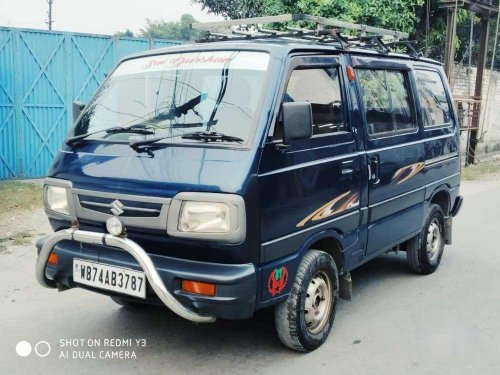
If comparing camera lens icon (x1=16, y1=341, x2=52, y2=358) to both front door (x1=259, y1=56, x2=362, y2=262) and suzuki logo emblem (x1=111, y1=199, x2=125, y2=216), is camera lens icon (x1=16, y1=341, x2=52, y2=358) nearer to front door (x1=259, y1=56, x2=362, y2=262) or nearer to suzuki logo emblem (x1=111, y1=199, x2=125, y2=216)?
suzuki logo emblem (x1=111, y1=199, x2=125, y2=216)

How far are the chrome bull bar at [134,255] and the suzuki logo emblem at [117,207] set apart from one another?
5.5 inches

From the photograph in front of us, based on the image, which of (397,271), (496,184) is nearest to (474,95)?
(496,184)

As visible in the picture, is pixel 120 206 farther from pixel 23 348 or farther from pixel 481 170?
pixel 481 170

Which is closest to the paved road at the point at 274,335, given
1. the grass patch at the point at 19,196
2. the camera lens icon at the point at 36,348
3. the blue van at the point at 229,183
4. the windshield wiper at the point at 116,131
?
the camera lens icon at the point at 36,348

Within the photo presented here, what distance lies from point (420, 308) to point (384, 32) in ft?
8.13

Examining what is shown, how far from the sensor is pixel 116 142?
11.4ft

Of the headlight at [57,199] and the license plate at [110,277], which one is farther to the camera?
the headlight at [57,199]

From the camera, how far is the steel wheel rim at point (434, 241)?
17.9 feet

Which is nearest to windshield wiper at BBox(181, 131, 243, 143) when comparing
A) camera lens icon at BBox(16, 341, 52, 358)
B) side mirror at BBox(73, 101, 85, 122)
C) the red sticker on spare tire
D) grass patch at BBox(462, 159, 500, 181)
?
the red sticker on spare tire

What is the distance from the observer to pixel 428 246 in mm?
5430

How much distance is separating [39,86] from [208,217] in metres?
7.84

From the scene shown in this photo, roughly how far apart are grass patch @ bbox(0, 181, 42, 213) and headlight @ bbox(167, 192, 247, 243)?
5270 mm

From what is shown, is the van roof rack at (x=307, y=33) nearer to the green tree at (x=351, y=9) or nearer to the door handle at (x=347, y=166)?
the door handle at (x=347, y=166)

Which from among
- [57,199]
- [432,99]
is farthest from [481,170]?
[57,199]
